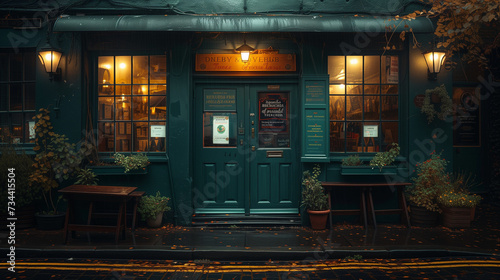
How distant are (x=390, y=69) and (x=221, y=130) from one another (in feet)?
13.2

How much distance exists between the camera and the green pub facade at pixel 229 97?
7.77 meters

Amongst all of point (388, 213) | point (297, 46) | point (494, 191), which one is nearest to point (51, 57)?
point (297, 46)

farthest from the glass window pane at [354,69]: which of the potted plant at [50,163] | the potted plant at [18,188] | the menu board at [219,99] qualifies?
the potted plant at [18,188]

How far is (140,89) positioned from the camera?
8055mm

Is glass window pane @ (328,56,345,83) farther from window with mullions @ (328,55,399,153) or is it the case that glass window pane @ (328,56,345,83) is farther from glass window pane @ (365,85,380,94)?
glass window pane @ (365,85,380,94)

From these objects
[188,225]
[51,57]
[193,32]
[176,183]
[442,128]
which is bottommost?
[188,225]

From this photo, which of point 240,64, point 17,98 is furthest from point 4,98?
point 240,64

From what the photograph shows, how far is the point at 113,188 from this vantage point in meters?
6.70

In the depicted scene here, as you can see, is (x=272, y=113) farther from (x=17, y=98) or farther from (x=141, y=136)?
(x=17, y=98)


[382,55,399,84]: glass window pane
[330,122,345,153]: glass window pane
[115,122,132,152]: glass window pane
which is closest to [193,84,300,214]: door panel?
[330,122,345,153]: glass window pane

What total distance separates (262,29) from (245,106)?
1.72 metres

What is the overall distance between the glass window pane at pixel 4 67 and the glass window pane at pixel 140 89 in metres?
2.96

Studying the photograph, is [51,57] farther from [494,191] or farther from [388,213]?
[494,191]

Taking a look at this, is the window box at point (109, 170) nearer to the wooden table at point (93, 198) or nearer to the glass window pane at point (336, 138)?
the wooden table at point (93, 198)
